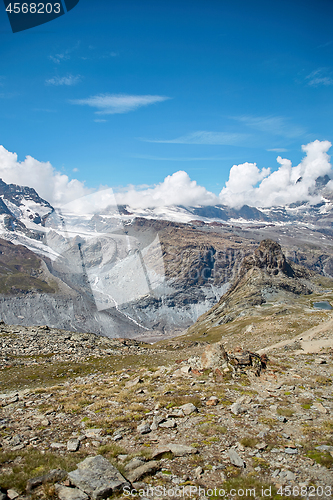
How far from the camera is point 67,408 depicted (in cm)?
1667

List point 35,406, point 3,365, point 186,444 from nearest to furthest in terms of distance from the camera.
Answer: point 186,444
point 35,406
point 3,365

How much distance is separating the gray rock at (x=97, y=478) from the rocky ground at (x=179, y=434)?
0.11 ft

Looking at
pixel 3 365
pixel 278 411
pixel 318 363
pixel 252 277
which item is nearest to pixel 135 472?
pixel 278 411

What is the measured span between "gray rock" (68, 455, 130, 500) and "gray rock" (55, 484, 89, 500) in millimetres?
187

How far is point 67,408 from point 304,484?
13411 millimetres

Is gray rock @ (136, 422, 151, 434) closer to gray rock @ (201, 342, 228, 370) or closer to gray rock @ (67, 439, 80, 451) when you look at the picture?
gray rock @ (67, 439, 80, 451)

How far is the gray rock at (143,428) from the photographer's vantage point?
13034 millimetres

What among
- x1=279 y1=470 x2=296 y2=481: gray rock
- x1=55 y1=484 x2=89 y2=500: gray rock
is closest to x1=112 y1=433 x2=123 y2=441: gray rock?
x1=55 y1=484 x2=89 y2=500: gray rock

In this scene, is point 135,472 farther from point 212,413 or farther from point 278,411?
point 278,411

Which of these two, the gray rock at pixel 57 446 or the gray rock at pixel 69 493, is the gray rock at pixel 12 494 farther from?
the gray rock at pixel 57 446

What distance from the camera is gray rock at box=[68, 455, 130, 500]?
8438 mm

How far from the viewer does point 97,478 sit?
29.6ft

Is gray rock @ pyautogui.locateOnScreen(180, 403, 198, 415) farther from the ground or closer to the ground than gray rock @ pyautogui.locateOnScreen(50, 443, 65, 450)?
closer to the ground

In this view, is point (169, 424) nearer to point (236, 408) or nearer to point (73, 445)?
point (236, 408)
